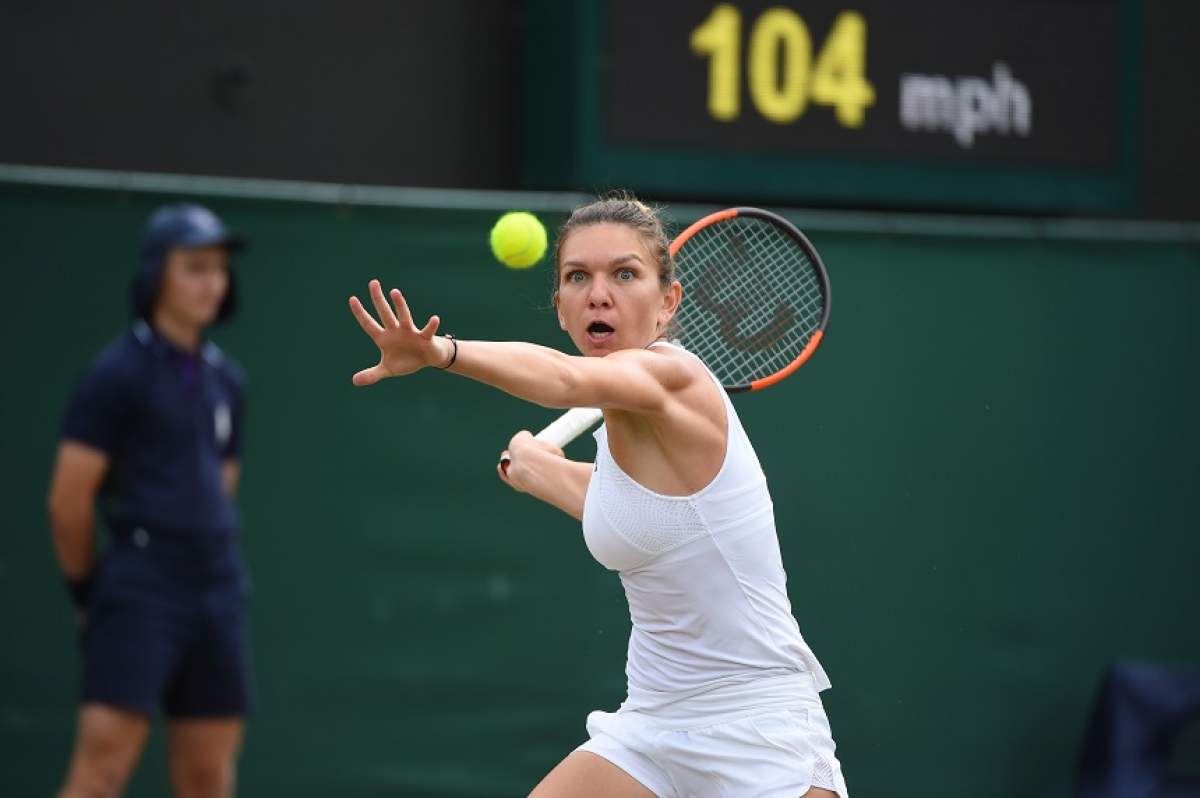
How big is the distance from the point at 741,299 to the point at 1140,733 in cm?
228

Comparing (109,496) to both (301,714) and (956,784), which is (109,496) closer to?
(301,714)

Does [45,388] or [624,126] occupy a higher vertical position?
[624,126]

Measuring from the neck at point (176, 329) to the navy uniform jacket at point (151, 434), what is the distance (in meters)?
0.03

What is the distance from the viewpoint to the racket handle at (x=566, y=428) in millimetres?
3889

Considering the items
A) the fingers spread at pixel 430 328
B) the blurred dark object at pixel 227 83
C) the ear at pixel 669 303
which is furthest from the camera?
the blurred dark object at pixel 227 83

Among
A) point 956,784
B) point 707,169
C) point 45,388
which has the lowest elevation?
point 956,784

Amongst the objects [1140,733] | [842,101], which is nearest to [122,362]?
[842,101]

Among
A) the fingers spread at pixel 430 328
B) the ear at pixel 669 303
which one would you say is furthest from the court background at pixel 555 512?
the fingers spread at pixel 430 328

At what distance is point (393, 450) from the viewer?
564cm

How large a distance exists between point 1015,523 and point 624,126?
1652 mm

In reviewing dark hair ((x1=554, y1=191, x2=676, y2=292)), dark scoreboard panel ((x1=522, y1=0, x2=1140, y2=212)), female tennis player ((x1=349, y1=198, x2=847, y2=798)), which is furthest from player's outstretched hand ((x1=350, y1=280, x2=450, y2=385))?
dark scoreboard panel ((x1=522, y1=0, x2=1140, y2=212))

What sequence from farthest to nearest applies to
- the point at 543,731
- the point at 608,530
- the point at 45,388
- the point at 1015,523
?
the point at 1015,523
the point at 543,731
the point at 45,388
the point at 608,530

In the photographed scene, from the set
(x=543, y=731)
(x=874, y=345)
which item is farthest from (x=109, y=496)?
(x=874, y=345)

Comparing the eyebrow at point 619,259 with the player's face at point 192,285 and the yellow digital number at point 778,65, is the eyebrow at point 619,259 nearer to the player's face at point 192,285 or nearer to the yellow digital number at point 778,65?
the player's face at point 192,285
